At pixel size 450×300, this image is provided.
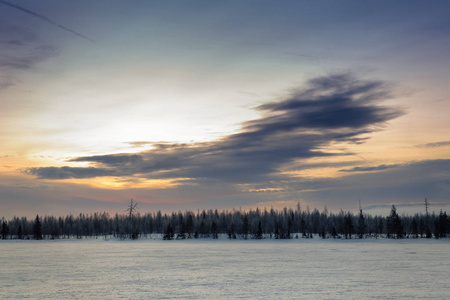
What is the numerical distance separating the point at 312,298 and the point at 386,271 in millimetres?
23517

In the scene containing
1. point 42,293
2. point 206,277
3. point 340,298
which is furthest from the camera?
point 206,277

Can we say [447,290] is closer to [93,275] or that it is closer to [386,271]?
[386,271]

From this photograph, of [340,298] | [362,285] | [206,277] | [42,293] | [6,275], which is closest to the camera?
[340,298]

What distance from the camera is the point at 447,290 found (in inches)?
1407

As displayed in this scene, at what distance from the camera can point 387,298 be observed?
32.2 metres

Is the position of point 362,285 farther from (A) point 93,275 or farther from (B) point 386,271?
(A) point 93,275

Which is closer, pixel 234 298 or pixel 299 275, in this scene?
pixel 234 298

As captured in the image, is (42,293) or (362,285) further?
(362,285)

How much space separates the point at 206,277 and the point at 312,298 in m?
16.2

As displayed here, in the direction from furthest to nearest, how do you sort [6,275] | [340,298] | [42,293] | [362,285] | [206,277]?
[6,275], [206,277], [362,285], [42,293], [340,298]

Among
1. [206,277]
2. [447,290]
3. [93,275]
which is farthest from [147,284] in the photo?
[447,290]

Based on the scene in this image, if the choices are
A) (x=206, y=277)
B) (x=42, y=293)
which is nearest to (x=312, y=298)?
(x=206, y=277)

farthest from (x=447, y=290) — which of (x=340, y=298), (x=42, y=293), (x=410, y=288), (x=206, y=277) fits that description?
(x=42, y=293)

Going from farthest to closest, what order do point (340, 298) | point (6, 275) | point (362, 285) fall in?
point (6, 275) → point (362, 285) → point (340, 298)
